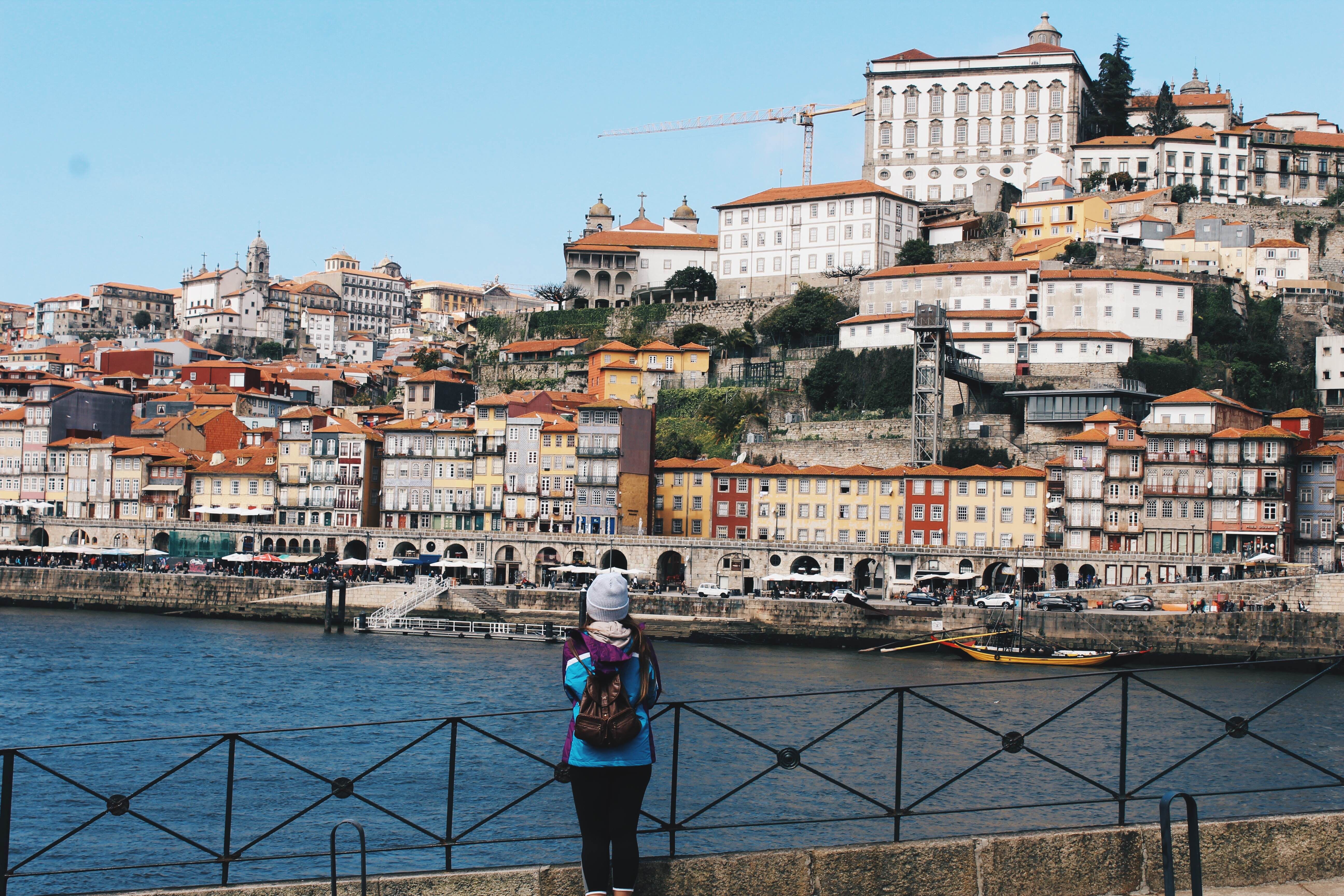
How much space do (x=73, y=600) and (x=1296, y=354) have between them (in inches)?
2355

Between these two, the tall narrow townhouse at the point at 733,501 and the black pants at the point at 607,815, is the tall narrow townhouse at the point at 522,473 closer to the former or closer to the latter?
the tall narrow townhouse at the point at 733,501

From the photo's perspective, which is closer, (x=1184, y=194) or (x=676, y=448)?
(x=676, y=448)

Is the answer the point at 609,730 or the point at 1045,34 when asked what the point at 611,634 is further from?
the point at 1045,34

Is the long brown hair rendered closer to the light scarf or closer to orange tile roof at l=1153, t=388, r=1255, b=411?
the light scarf

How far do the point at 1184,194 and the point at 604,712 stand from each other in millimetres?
87158

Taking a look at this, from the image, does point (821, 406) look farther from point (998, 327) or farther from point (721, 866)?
point (721, 866)

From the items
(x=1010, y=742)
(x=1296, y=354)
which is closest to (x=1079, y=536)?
(x=1296, y=354)

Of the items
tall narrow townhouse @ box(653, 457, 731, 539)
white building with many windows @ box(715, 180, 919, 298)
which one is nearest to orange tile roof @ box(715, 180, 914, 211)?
white building with many windows @ box(715, 180, 919, 298)

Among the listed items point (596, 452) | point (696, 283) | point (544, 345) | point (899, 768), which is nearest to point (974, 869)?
point (899, 768)

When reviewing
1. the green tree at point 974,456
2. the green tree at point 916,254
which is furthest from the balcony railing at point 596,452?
the green tree at point 916,254

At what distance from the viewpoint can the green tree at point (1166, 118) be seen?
94562 mm

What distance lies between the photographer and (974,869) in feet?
26.0

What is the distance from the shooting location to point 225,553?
65.9 metres

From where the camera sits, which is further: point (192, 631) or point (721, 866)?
point (192, 631)
